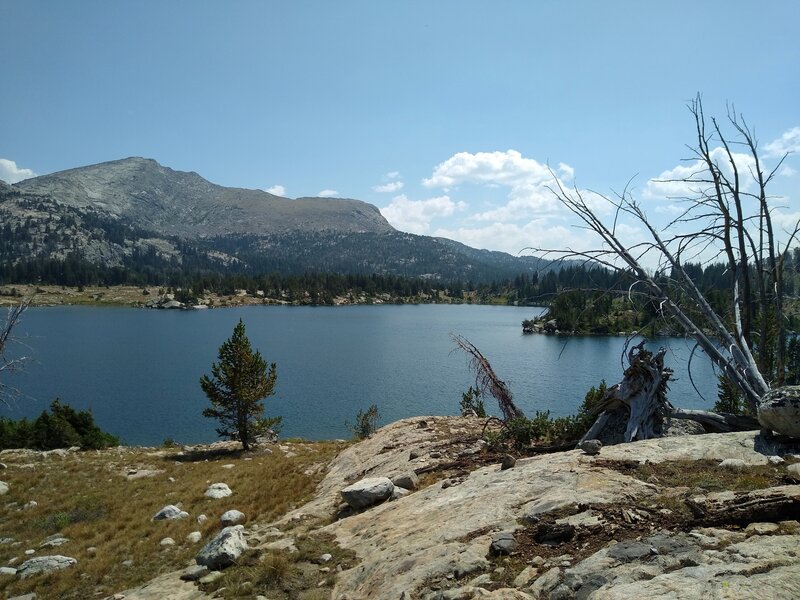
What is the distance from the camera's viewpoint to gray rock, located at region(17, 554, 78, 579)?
13.3 m

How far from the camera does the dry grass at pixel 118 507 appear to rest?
42.1ft

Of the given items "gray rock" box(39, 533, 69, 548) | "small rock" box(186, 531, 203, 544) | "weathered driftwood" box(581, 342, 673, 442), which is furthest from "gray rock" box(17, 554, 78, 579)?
Answer: "weathered driftwood" box(581, 342, 673, 442)

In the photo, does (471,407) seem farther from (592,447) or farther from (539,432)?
(592,447)

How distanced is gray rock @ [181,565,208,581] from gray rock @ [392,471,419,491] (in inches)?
194

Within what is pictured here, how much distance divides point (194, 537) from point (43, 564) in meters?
4.02

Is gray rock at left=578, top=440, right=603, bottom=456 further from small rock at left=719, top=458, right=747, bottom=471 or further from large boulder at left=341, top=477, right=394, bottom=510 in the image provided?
large boulder at left=341, top=477, right=394, bottom=510

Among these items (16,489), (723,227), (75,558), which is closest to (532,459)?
(723,227)

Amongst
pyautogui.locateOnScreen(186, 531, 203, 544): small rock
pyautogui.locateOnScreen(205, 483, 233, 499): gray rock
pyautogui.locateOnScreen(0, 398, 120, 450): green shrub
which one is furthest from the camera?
pyautogui.locateOnScreen(0, 398, 120, 450): green shrub

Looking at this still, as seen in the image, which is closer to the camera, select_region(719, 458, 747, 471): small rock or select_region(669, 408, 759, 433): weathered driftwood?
select_region(719, 458, 747, 471): small rock

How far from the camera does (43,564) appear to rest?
1365 centimetres

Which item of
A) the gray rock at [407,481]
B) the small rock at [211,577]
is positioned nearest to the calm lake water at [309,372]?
the gray rock at [407,481]

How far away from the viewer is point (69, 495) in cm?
2195

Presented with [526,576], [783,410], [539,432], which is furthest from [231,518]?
[783,410]

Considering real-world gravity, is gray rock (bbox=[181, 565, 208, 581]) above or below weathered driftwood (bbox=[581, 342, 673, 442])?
below
